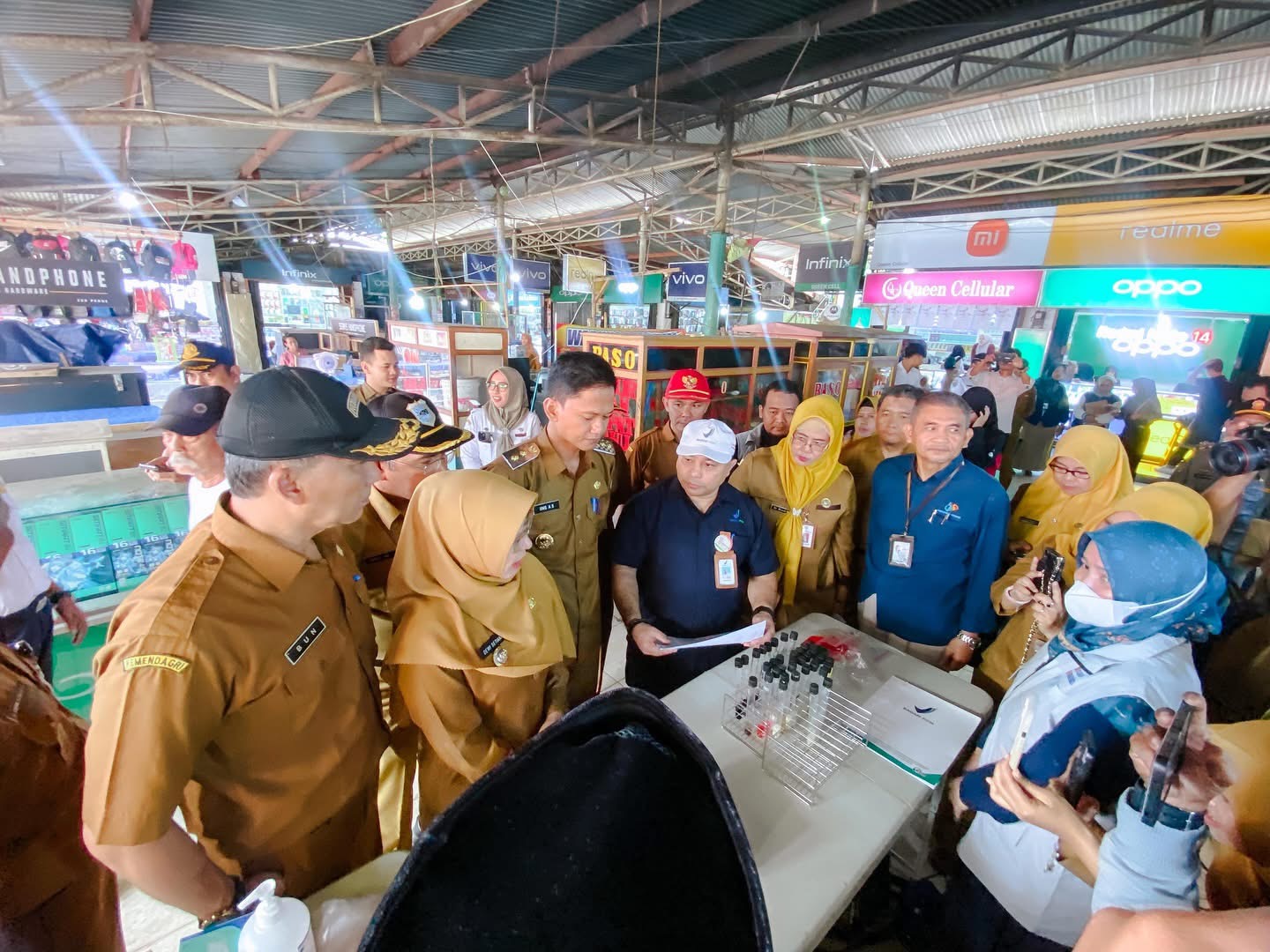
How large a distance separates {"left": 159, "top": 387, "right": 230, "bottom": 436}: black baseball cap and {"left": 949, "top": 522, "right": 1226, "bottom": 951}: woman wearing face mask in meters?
2.61

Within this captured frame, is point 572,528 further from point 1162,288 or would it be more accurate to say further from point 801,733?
point 1162,288

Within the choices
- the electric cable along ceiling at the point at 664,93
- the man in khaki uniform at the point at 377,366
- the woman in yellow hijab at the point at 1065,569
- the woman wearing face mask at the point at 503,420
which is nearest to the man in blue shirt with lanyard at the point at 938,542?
the woman in yellow hijab at the point at 1065,569

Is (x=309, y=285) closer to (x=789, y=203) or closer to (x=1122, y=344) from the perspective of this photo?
(x=789, y=203)

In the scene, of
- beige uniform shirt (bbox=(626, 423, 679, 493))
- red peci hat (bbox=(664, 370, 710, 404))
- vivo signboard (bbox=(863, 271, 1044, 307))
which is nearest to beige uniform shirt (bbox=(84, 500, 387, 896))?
beige uniform shirt (bbox=(626, 423, 679, 493))

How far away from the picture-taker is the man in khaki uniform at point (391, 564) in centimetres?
155

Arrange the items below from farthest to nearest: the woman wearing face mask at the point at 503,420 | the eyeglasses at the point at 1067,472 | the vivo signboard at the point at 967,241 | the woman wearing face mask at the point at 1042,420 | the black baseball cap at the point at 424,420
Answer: the woman wearing face mask at the point at 1042,420 → the vivo signboard at the point at 967,241 → the woman wearing face mask at the point at 503,420 → the eyeglasses at the point at 1067,472 → the black baseball cap at the point at 424,420

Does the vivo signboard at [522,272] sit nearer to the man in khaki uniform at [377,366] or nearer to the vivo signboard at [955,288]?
the vivo signboard at [955,288]

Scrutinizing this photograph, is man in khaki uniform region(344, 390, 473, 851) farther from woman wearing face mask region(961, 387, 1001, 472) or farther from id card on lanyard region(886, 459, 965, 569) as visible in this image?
woman wearing face mask region(961, 387, 1001, 472)

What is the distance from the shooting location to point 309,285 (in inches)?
592

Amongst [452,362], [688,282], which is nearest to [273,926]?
[452,362]

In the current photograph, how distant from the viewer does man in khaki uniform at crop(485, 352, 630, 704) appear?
6.46ft

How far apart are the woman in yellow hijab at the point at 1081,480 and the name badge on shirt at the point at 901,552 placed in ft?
2.01

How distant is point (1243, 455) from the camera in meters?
1.92

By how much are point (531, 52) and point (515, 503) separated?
5.03 meters
